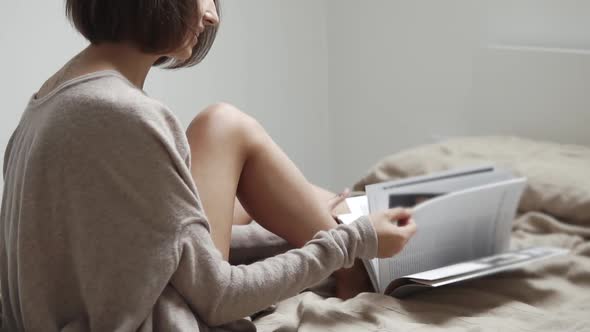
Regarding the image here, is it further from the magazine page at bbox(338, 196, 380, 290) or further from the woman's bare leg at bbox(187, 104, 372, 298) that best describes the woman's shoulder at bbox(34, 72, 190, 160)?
the magazine page at bbox(338, 196, 380, 290)

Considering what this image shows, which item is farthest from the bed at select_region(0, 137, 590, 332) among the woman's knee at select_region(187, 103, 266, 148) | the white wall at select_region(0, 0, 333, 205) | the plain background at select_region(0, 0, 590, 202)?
the white wall at select_region(0, 0, 333, 205)

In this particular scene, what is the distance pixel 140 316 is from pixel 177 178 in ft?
0.54

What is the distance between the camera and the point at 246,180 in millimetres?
1234

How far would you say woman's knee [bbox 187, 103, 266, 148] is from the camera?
1179 mm

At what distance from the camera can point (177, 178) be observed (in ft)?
2.97

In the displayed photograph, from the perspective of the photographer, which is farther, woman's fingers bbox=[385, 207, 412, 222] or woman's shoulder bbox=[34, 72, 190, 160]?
woman's fingers bbox=[385, 207, 412, 222]

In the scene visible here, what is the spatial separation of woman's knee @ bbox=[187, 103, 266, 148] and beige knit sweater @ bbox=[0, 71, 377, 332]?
219 mm

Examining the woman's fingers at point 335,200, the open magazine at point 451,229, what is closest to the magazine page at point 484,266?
the open magazine at point 451,229

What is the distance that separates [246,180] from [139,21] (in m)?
0.36

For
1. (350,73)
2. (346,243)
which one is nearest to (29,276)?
(346,243)

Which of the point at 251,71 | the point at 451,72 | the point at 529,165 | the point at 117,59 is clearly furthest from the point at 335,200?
the point at 251,71

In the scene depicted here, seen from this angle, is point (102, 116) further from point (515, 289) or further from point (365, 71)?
point (365, 71)

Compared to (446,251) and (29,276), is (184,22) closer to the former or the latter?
(29,276)

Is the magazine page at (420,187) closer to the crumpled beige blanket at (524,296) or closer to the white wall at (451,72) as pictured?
the crumpled beige blanket at (524,296)
